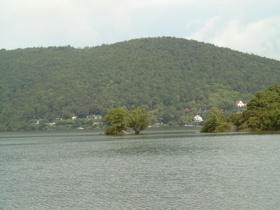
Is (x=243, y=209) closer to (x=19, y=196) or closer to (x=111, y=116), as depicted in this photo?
(x=19, y=196)

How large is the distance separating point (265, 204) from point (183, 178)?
12530 mm

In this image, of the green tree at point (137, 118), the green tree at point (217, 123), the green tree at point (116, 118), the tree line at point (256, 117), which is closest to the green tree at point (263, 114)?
the tree line at point (256, 117)

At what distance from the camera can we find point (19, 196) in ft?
124

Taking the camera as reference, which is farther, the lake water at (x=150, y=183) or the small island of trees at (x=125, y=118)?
the small island of trees at (x=125, y=118)

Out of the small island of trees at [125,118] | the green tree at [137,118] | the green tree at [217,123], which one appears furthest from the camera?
the green tree at [137,118]

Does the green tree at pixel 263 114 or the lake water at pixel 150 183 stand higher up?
the green tree at pixel 263 114

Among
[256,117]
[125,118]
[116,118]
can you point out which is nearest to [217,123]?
[256,117]

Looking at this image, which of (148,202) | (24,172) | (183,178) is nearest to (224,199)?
(148,202)

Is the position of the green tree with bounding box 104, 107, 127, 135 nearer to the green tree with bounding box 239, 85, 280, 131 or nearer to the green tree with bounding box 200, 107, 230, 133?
the green tree with bounding box 200, 107, 230, 133

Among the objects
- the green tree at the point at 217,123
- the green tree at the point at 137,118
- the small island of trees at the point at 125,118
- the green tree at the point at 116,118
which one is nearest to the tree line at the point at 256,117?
the green tree at the point at 217,123

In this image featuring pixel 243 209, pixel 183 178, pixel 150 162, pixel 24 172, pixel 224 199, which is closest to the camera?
pixel 243 209

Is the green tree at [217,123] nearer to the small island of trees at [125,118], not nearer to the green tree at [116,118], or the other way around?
the small island of trees at [125,118]

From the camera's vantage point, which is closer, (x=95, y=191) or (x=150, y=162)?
(x=95, y=191)

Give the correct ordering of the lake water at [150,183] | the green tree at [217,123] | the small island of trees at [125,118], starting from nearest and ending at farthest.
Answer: the lake water at [150,183] → the green tree at [217,123] → the small island of trees at [125,118]
